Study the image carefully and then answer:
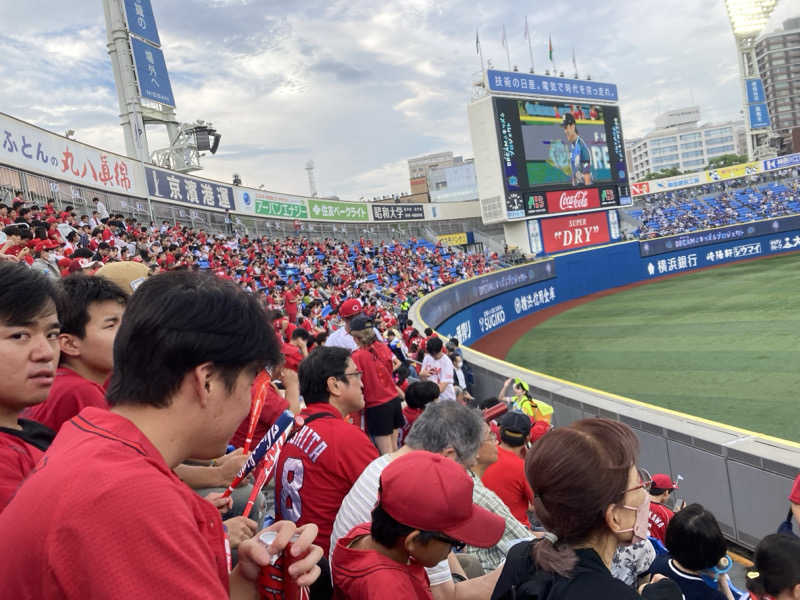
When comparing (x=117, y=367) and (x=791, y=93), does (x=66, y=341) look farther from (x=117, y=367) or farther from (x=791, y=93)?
(x=791, y=93)

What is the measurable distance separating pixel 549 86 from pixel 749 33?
45845 millimetres

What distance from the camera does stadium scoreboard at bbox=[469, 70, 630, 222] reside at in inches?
1241

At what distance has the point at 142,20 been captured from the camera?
23.0 meters

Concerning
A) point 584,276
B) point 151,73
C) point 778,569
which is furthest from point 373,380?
point 584,276

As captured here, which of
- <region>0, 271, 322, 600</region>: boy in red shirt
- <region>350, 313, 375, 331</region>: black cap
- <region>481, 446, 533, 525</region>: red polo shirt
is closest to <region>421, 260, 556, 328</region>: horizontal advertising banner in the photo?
<region>350, 313, 375, 331</region>: black cap

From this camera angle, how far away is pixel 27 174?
1470 cm

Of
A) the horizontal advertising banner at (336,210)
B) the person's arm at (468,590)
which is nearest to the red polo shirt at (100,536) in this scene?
the person's arm at (468,590)

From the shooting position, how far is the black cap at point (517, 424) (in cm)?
410

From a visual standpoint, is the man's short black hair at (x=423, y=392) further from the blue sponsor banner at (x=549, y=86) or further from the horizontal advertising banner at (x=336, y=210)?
the blue sponsor banner at (x=549, y=86)

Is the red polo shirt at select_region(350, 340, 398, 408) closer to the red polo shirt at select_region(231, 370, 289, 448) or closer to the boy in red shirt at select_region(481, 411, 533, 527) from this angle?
the red polo shirt at select_region(231, 370, 289, 448)

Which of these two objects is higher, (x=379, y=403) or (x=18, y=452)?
(x=18, y=452)

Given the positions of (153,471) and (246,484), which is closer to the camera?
(153,471)

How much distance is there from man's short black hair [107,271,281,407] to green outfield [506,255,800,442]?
9576 mm

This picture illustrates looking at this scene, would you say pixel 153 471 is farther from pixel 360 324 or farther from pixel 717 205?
pixel 717 205
